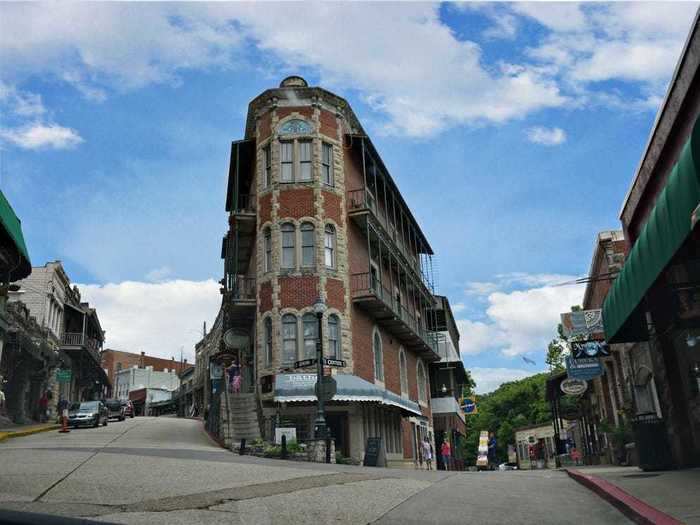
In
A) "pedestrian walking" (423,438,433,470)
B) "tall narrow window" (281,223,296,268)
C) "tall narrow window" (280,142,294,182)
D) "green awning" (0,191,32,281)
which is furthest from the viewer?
"pedestrian walking" (423,438,433,470)

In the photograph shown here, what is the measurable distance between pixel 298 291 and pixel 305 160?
19.3 ft

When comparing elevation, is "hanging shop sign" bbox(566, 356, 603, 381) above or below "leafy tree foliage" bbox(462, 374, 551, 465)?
below

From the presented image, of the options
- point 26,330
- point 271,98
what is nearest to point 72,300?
point 26,330

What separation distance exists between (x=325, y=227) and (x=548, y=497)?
1939cm

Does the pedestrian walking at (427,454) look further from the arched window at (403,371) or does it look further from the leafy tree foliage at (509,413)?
the leafy tree foliage at (509,413)

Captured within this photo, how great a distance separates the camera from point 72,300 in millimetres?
53312

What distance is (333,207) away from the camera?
29.1m

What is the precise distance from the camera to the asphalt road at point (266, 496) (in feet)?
25.8

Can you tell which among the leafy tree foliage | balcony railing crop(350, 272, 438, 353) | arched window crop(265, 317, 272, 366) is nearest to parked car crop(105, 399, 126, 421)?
balcony railing crop(350, 272, 438, 353)

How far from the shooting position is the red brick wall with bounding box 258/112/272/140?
29.8 m

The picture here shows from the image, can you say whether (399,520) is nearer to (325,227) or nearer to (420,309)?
(325,227)

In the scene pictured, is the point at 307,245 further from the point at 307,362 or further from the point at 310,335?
the point at 307,362

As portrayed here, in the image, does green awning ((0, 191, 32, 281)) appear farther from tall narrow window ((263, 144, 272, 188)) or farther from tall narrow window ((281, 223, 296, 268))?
tall narrow window ((263, 144, 272, 188))

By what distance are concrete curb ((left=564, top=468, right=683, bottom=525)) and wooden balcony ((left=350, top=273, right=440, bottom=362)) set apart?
→ 1758 centimetres
